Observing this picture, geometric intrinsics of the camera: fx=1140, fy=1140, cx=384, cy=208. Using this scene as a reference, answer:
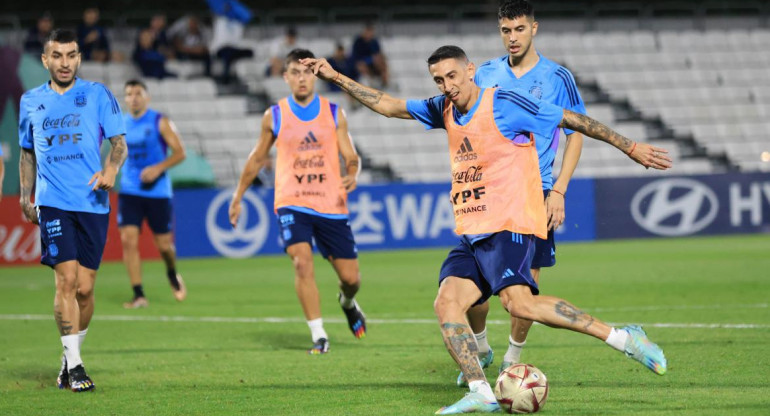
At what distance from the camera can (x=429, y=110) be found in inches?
270

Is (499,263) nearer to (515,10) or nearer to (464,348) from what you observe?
(464,348)

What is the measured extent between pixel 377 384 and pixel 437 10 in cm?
2278

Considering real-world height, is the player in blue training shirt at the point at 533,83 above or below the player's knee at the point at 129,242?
above

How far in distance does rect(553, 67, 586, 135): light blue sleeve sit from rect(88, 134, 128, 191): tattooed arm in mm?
3030

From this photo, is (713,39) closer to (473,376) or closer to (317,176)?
(317,176)

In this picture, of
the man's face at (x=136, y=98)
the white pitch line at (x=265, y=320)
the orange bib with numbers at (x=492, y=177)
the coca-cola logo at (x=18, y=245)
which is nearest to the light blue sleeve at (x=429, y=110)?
the orange bib with numbers at (x=492, y=177)

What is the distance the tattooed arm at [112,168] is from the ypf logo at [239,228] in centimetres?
1232

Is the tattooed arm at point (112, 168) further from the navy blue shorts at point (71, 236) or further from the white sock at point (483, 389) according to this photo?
the white sock at point (483, 389)

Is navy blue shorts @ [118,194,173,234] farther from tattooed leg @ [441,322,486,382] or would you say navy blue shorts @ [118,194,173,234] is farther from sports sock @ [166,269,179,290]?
tattooed leg @ [441,322,486,382]

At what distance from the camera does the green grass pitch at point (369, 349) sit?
6953 mm

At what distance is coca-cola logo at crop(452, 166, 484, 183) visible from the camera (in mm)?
6594

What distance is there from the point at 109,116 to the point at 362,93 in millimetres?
2056

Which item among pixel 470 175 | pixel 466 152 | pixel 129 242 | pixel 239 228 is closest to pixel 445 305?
pixel 470 175

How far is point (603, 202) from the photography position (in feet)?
74.0
